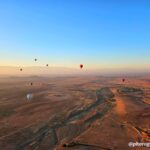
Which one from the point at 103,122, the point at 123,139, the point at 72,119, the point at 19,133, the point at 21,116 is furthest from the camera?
the point at 21,116

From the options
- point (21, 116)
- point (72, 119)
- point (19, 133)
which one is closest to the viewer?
point (19, 133)

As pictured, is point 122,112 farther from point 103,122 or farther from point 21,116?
point 21,116

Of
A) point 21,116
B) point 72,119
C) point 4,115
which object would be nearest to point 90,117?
point 72,119

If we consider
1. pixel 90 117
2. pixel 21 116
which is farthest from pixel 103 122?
pixel 21 116

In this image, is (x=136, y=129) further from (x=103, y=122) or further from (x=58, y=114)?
(x=58, y=114)

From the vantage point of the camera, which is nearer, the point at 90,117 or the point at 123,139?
the point at 123,139

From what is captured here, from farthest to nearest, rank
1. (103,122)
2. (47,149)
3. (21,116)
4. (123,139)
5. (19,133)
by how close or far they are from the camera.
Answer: (21,116) < (103,122) < (19,133) < (123,139) < (47,149)

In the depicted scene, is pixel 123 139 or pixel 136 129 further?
pixel 136 129

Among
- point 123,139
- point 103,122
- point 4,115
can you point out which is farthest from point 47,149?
point 4,115

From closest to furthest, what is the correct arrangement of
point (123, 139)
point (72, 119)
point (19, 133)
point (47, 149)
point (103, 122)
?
point (47, 149) < point (123, 139) < point (19, 133) < point (103, 122) < point (72, 119)
